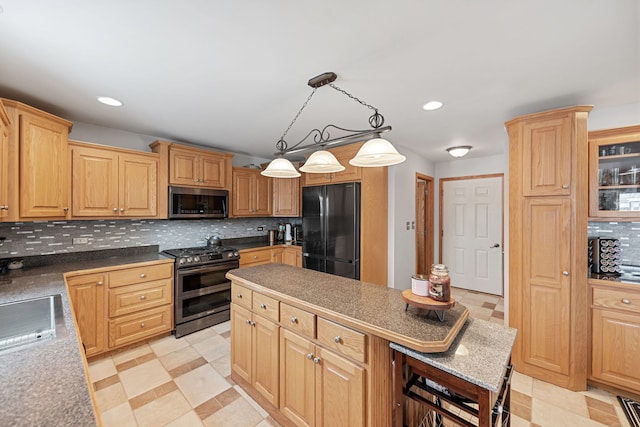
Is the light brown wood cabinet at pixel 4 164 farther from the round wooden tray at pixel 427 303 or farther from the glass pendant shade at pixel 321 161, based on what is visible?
the round wooden tray at pixel 427 303

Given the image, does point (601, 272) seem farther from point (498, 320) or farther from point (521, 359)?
point (498, 320)

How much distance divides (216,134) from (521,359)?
3940 mm

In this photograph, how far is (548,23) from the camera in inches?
50.0

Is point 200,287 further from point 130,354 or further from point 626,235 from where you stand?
point 626,235

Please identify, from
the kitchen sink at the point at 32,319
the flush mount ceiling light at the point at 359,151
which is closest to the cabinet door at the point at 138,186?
the kitchen sink at the point at 32,319

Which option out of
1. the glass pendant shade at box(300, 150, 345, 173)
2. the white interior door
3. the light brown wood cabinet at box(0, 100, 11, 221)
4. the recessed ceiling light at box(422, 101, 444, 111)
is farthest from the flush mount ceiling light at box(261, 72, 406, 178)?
the white interior door

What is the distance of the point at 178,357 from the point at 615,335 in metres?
3.78

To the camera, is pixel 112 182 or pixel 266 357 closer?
pixel 266 357

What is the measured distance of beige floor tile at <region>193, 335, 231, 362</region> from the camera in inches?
100

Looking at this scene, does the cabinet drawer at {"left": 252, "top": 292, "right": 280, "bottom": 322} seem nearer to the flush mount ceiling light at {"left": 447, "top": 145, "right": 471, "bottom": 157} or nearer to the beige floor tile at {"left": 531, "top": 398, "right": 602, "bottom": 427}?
the beige floor tile at {"left": 531, "top": 398, "right": 602, "bottom": 427}

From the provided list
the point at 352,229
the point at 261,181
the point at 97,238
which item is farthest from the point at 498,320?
the point at 97,238

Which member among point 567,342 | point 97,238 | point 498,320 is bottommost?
point 498,320

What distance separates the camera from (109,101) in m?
2.19

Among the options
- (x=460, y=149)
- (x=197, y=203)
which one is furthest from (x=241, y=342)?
(x=460, y=149)
